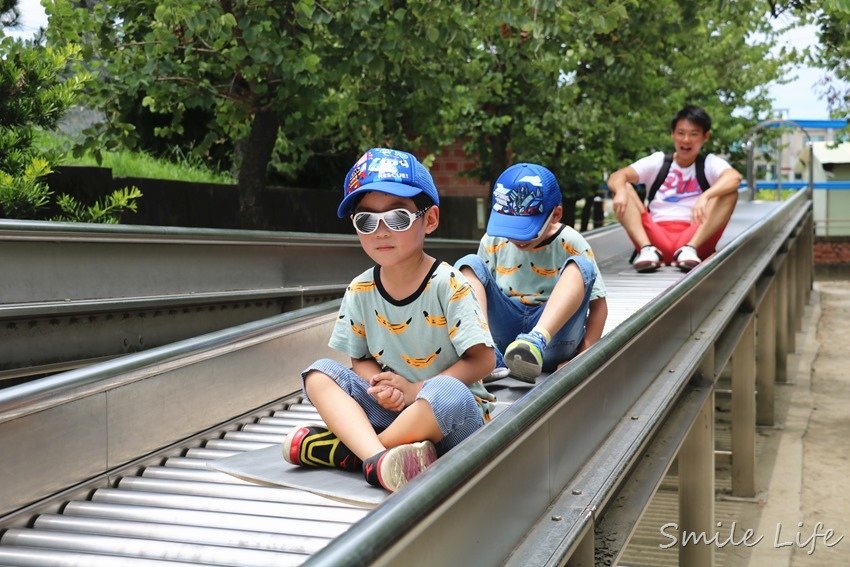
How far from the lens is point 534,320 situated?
17.1 feet

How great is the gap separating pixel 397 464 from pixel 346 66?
6.91 m

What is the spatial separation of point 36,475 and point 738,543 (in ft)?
18.4

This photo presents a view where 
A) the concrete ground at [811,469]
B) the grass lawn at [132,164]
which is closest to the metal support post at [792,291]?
the concrete ground at [811,469]

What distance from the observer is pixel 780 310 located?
1448cm

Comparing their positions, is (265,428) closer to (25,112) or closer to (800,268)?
(25,112)

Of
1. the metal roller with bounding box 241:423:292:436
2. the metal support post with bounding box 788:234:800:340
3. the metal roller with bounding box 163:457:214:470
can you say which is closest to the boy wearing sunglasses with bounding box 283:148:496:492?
the metal roller with bounding box 163:457:214:470

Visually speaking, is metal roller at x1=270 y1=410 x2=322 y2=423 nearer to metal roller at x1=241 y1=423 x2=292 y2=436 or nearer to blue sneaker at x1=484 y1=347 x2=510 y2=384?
metal roller at x1=241 y1=423 x2=292 y2=436

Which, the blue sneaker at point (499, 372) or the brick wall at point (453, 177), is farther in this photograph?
the brick wall at point (453, 177)

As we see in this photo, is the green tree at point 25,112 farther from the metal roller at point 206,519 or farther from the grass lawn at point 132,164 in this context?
the metal roller at point 206,519

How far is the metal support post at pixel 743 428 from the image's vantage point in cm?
945

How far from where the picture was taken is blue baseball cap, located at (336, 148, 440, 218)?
11.4 ft

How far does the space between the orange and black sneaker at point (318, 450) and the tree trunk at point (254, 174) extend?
7.94 metres

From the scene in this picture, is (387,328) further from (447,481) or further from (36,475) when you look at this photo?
(447,481)

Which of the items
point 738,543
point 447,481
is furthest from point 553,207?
point 738,543
